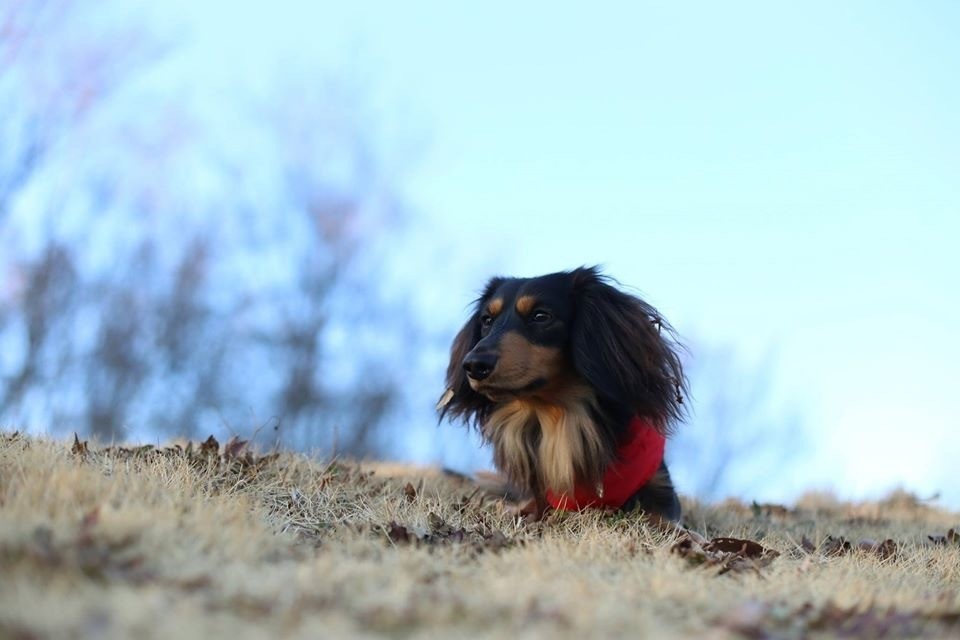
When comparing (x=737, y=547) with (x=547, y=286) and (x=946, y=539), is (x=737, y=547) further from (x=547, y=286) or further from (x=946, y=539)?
(x=946, y=539)

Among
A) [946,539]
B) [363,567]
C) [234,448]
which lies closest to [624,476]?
[946,539]

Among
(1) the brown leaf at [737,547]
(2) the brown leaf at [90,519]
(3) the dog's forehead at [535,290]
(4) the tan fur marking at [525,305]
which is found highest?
(3) the dog's forehead at [535,290]

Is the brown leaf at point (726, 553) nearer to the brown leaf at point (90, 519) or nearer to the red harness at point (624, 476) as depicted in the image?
the red harness at point (624, 476)

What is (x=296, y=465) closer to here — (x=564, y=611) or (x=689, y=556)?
(x=689, y=556)

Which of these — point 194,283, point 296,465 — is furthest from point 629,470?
point 194,283

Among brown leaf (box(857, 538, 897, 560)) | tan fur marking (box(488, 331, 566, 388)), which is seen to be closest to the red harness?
tan fur marking (box(488, 331, 566, 388))

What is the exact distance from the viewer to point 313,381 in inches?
719

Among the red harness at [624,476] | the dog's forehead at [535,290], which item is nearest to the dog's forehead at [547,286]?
the dog's forehead at [535,290]

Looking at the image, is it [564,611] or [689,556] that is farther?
[689,556]

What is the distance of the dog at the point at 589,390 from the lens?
4.77 m

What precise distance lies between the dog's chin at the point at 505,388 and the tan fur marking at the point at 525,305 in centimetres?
37

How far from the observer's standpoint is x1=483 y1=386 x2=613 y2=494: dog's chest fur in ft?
15.8

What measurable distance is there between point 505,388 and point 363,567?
1.91 metres

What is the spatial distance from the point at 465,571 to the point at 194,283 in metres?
16.6
